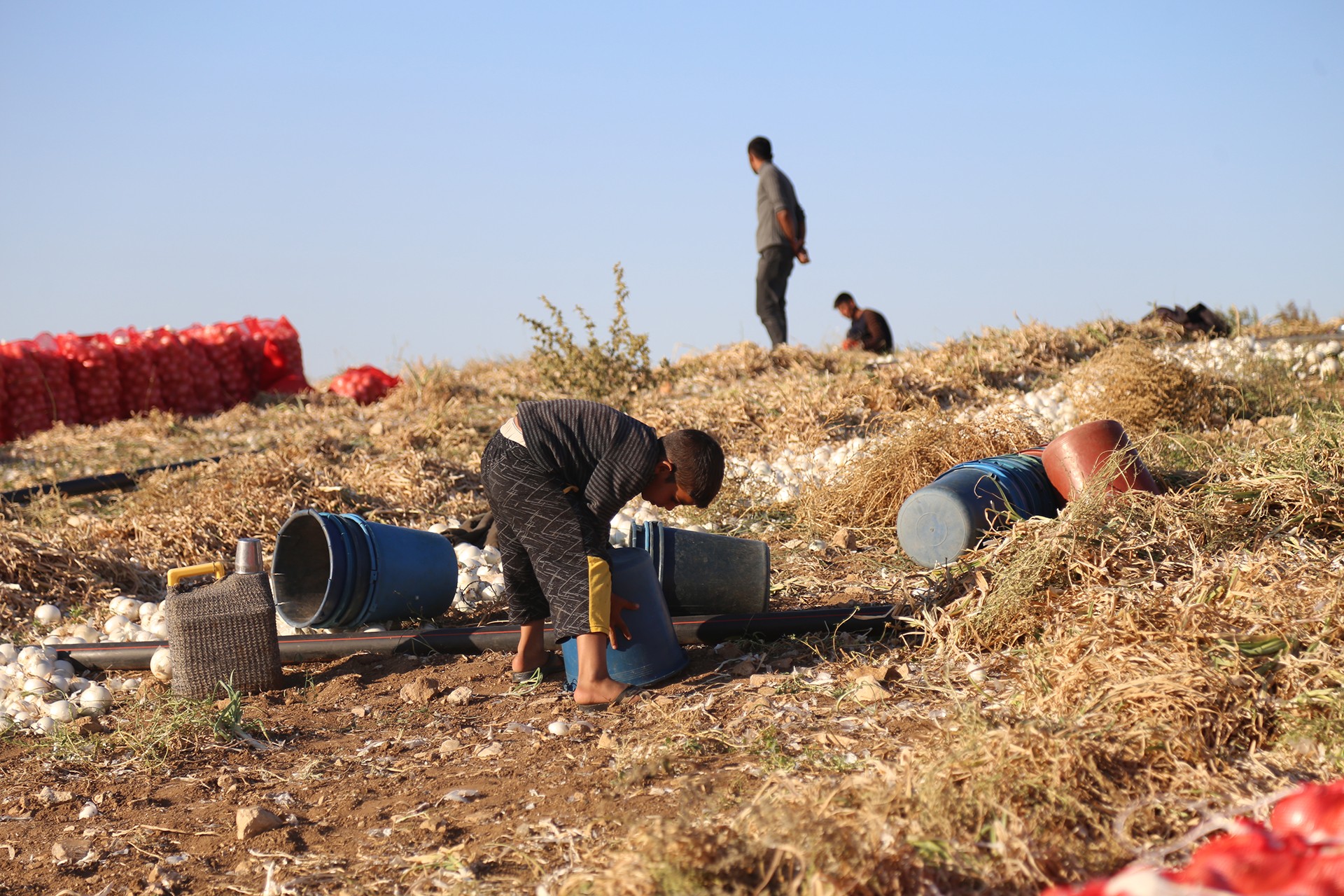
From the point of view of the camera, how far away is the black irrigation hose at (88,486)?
21.6 ft

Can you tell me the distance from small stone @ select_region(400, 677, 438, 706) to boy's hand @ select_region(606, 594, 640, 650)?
2.17ft

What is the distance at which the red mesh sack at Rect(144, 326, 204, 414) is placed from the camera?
1142 cm

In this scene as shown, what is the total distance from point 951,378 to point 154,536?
524 cm

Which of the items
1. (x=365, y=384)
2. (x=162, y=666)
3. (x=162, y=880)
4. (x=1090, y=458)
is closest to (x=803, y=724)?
(x=162, y=880)

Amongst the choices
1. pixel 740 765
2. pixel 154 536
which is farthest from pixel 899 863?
pixel 154 536

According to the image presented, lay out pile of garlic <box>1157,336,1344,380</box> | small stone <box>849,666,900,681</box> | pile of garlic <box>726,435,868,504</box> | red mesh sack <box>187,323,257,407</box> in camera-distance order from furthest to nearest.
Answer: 1. red mesh sack <box>187,323,257,407</box>
2. pile of garlic <box>1157,336,1344,380</box>
3. pile of garlic <box>726,435,868,504</box>
4. small stone <box>849,666,900,681</box>

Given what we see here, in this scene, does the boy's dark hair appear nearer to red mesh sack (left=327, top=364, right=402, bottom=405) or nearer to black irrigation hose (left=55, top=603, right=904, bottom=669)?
black irrigation hose (left=55, top=603, right=904, bottom=669)

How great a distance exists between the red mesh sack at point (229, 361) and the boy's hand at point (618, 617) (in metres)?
9.40

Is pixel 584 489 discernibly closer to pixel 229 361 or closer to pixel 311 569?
pixel 311 569

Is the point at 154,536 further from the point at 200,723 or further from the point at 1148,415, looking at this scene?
the point at 1148,415

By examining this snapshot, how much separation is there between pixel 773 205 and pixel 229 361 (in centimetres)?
618

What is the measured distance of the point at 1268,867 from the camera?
1550mm

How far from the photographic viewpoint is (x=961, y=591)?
147 inches

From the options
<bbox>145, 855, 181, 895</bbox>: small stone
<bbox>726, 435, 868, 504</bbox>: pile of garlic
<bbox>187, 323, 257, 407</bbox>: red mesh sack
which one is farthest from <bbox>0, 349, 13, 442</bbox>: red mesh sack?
<bbox>145, 855, 181, 895</bbox>: small stone
